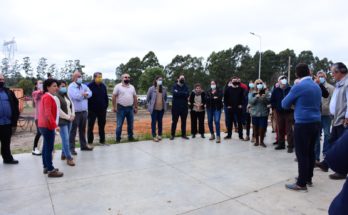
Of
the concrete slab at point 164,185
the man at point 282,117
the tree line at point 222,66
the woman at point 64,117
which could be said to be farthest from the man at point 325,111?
the tree line at point 222,66

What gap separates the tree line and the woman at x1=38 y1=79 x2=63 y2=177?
40.2 m

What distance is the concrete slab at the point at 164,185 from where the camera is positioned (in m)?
3.52

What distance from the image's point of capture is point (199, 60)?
2056 inches

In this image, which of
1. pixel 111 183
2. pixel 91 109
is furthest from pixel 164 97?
pixel 111 183

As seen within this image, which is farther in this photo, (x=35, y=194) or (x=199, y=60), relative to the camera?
(x=199, y=60)

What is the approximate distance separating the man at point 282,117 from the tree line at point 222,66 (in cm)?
3710

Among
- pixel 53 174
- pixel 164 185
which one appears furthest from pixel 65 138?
pixel 164 185

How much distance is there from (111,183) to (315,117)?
332 centimetres

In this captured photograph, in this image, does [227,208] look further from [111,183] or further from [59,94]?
[59,94]

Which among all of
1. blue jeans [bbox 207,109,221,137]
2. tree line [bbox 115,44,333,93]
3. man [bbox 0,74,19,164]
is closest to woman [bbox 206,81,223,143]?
blue jeans [bbox 207,109,221,137]

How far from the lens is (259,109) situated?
7.18 m

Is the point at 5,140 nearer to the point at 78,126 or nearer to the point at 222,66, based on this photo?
the point at 78,126

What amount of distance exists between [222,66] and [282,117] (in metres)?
39.8

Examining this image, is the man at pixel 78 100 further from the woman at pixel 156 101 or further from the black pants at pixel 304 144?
the black pants at pixel 304 144
